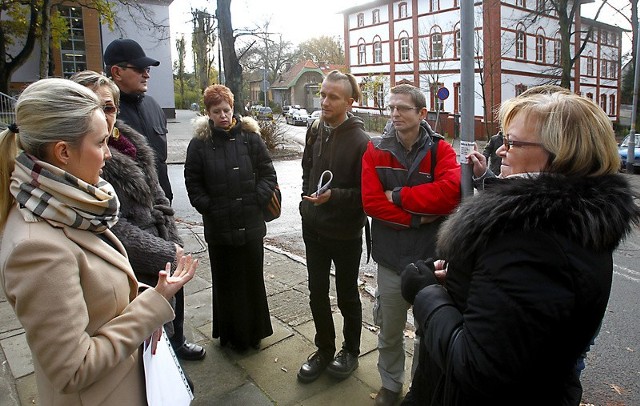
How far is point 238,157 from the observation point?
352 centimetres

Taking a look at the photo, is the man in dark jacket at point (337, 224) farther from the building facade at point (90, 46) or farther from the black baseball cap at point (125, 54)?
the building facade at point (90, 46)

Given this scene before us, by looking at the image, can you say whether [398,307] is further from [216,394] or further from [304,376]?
[216,394]

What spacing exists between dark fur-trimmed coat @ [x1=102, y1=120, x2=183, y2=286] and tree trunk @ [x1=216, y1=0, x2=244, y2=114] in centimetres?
1416

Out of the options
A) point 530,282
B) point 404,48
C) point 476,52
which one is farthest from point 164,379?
point 404,48

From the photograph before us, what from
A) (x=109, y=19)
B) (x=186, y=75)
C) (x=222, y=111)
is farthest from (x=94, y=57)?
(x=186, y=75)

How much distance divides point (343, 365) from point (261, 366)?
619mm

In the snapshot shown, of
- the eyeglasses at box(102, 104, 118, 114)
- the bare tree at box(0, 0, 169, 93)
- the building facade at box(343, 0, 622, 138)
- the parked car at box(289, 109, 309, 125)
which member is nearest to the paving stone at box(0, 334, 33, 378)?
the eyeglasses at box(102, 104, 118, 114)

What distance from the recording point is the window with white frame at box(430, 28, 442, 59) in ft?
119

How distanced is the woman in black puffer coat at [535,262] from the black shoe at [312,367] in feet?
5.90

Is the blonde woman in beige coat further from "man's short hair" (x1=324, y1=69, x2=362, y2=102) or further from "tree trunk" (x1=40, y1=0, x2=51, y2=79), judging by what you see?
"tree trunk" (x1=40, y1=0, x2=51, y2=79)

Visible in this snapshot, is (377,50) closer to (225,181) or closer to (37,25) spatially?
(37,25)

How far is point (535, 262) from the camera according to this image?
4.42ft

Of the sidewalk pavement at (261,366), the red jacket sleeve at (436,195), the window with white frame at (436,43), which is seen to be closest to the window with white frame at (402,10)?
the window with white frame at (436,43)

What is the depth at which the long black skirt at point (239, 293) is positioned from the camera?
3.63 meters
